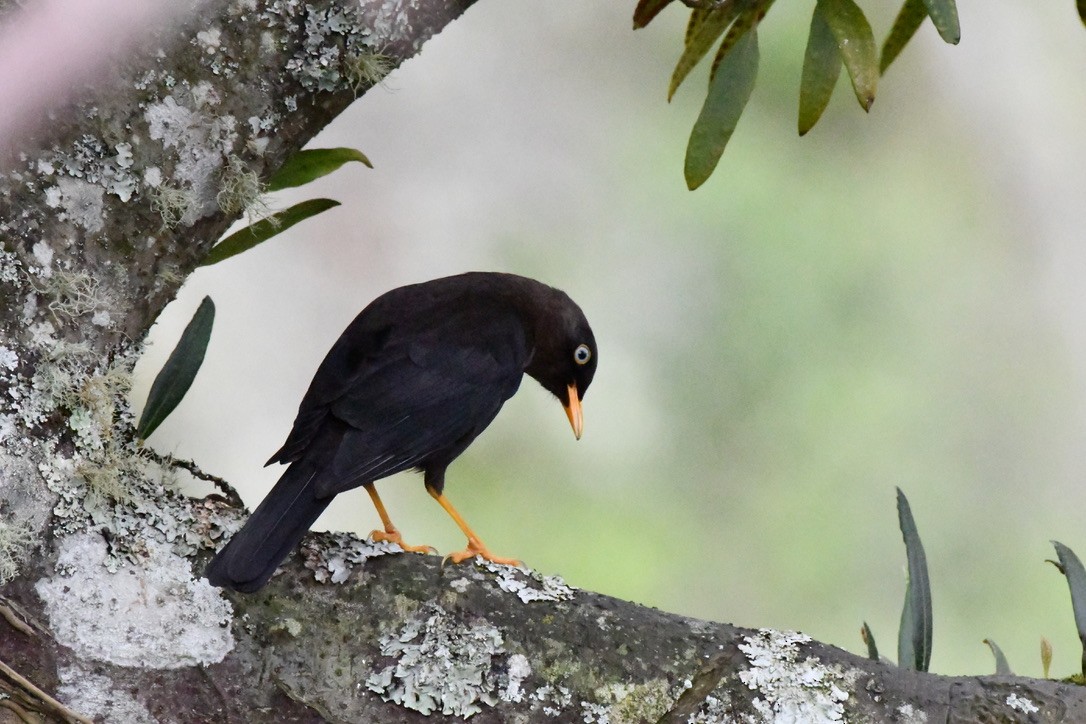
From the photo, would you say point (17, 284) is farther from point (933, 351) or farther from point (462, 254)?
point (933, 351)

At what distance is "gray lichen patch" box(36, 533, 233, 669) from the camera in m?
1.71

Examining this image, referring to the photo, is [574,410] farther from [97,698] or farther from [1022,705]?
[97,698]

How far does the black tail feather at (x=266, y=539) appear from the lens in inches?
68.5

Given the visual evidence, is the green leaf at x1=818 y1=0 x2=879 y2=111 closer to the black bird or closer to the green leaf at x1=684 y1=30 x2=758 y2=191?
the green leaf at x1=684 y1=30 x2=758 y2=191

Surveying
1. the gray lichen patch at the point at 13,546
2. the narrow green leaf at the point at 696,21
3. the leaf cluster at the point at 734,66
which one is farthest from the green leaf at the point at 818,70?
the gray lichen patch at the point at 13,546

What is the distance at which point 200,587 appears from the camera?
5.94 feet

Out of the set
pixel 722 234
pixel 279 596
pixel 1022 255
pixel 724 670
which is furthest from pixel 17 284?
pixel 1022 255

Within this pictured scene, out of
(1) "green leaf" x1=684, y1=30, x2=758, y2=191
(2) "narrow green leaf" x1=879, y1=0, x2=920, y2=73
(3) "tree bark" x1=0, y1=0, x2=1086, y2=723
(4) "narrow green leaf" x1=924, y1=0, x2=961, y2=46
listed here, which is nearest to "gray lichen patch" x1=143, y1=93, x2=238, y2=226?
(3) "tree bark" x1=0, y1=0, x2=1086, y2=723

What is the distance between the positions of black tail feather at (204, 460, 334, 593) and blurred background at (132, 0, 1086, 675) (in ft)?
9.94

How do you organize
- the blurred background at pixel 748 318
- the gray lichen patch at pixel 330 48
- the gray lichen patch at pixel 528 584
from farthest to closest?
the blurred background at pixel 748 318
the gray lichen patch at pixel 330 48
the gray lichen patch at pixel 528 584

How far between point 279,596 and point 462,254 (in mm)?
3786

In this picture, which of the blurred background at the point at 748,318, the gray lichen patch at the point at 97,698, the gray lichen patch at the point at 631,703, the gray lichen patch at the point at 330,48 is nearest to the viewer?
the gray lichen patch at the point at 97,698

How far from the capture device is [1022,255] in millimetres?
5695

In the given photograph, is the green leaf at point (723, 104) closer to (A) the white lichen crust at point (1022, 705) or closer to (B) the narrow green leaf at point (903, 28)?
(B) the narrow green leaf at point (903, 28)
